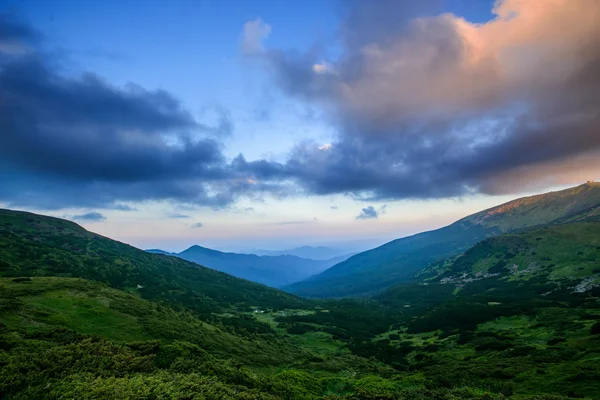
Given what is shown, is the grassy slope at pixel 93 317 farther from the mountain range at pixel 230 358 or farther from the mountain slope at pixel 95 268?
the mountain slope at pixel 95 268

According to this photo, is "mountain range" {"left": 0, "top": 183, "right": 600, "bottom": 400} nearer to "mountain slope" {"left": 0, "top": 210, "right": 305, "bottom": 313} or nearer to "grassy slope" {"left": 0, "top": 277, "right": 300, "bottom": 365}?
"grassy slope" {"left": 0, "top": 277, "right": 300, "bottom": 365}

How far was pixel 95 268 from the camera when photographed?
12188 cm

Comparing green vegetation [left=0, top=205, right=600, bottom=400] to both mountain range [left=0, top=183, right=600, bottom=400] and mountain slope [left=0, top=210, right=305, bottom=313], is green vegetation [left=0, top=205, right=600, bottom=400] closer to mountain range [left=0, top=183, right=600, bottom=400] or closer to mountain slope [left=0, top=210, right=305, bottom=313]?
mountain range [left=0, top=183, right=600, bottom=400]

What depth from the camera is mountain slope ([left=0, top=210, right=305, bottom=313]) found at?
9925 cm

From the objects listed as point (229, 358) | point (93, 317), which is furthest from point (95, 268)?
point (229, 358)

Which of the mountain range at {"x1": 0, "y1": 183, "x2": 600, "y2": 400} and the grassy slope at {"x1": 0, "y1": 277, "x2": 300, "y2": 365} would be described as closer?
the mountain range at {"x1": 0, "y1": 183, "x2": 600, "y2": 400}

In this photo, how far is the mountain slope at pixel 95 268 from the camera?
3907 inches

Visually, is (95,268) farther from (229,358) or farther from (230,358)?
(230,358)

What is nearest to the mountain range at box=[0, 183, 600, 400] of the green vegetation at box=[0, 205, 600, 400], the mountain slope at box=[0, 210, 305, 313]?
the green vegetation at box=[0, 205, 600, 400]

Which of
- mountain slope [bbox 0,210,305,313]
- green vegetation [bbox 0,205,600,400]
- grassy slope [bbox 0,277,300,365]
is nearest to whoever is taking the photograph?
green vegetation [bbox 0,205,600,400]

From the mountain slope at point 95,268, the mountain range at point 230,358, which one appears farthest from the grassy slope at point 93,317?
the mountain slope at point 95,268

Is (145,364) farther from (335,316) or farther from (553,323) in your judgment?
(335,316)

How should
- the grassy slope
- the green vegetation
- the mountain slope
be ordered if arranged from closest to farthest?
the green vegetation < the grassy slope < the mountain slope

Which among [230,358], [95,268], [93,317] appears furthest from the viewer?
[95,268]
